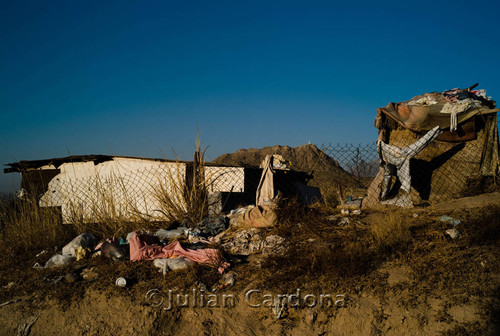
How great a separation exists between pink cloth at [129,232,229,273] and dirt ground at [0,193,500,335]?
15 centimetres

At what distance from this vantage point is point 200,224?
230 inches

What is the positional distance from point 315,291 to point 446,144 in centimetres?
546

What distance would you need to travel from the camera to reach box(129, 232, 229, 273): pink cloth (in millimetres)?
4234

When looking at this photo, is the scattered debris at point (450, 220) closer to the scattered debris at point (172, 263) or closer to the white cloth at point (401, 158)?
the white cloth at point (401, 158)

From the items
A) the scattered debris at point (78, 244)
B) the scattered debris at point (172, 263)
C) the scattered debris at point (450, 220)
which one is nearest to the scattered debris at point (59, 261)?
the scattered debris at point (78, 244)

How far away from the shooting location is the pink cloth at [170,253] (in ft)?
13.9

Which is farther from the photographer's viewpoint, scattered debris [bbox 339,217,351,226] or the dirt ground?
scattered debris [bbox 339,217,351,226]

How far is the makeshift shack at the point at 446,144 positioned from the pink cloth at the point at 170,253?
375cm

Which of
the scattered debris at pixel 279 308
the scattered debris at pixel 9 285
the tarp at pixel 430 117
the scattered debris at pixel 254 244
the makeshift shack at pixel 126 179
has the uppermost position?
the tarp at pixel 430 117

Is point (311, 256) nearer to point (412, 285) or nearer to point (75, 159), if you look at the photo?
point (412, 285)

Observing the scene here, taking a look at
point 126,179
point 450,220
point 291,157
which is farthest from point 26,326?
point 291,157

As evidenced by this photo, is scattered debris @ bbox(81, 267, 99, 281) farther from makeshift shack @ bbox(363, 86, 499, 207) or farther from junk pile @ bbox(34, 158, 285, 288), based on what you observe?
makeshift shack @ bbox(363, 86, 499, 207)

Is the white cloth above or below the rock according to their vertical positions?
above

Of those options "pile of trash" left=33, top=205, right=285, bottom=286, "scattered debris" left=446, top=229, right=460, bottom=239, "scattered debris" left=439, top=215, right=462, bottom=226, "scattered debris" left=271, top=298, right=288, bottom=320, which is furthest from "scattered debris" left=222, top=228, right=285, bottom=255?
"scattered debris" left=439, top=215, right=462, bottom=226
